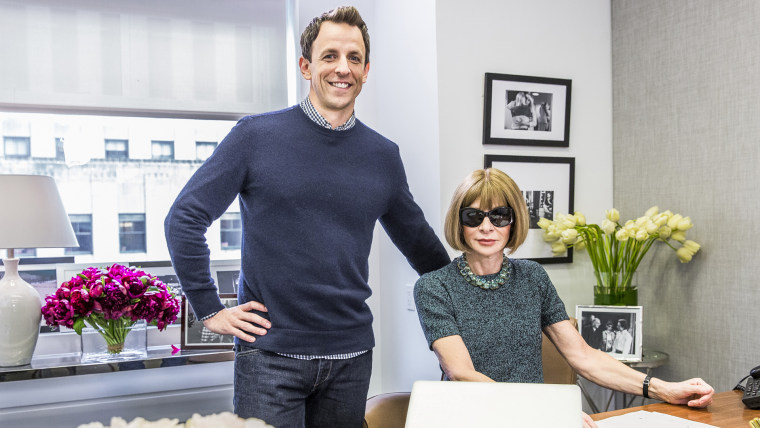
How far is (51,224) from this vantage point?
7.60ft

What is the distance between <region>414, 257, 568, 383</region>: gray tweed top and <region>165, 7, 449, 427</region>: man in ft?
0.60

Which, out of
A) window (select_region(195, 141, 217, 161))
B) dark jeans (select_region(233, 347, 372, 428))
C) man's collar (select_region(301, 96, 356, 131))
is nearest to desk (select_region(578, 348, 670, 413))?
dark jeans (select_region(233, 347, 372, 428))

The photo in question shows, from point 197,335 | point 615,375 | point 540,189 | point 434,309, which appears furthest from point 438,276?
point 197,335

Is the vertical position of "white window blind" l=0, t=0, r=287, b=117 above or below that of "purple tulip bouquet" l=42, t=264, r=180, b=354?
above

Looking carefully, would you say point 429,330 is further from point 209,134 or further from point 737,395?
point 209,134

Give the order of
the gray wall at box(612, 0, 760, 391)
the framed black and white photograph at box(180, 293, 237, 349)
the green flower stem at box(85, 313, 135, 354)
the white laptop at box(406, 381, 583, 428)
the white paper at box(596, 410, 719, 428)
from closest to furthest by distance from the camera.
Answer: the white laptop at box(406, 381, 583, 428) < the white paper at box(596, 410, 719, 428) < the gray wall at box(612, 0, 760, 391) < the green flower stem at box(85, 313, 135, 354) < the framed black and white photograph at box(180, 293, 237, 349)

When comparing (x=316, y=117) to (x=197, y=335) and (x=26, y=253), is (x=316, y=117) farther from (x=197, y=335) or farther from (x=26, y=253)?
(x=26, y=253)

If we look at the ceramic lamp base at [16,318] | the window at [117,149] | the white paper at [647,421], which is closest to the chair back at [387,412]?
the white paper at [647,421]

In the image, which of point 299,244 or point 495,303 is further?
point 495,303

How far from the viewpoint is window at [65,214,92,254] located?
2652 mm

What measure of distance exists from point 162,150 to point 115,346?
853mm

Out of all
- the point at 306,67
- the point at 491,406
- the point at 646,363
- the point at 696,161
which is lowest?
the point at 646,363

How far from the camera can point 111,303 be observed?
7.75 feet

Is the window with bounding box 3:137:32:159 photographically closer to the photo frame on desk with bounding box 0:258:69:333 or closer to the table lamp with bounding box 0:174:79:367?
the table lamp with bounding box 0:174:79:367
